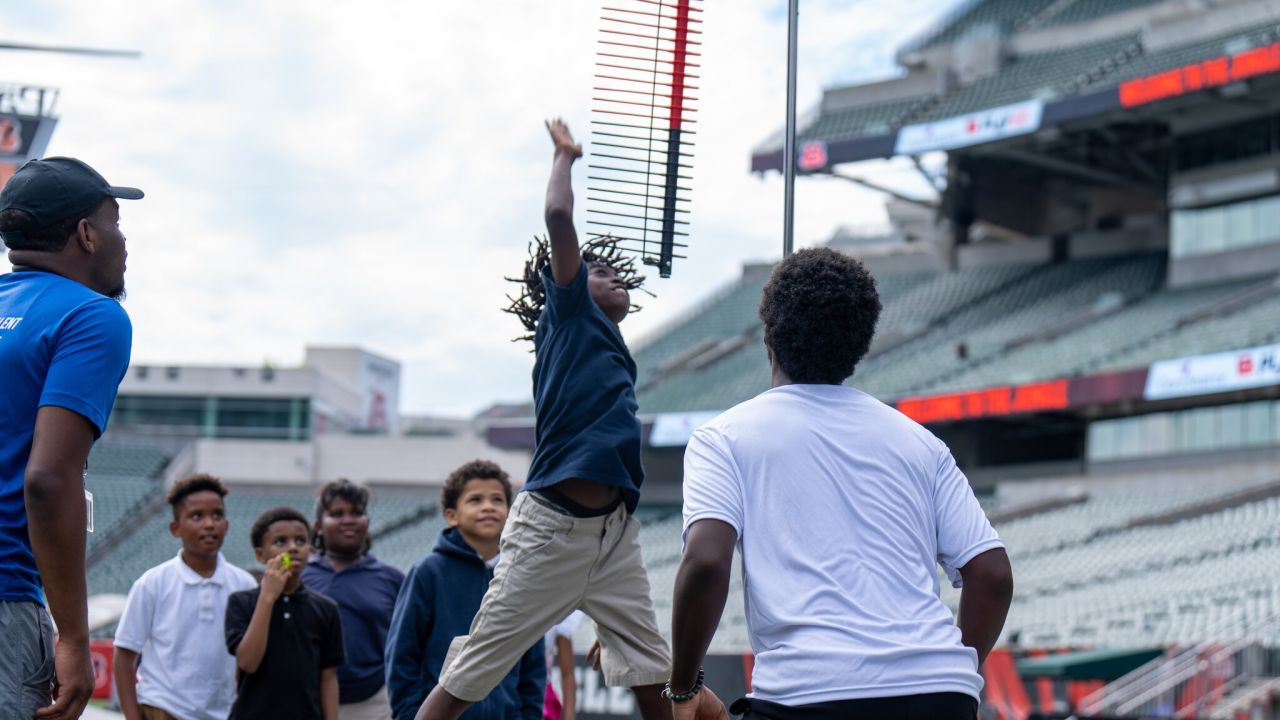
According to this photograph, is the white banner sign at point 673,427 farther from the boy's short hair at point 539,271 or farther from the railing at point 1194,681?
the boy's short hair at point 539,271

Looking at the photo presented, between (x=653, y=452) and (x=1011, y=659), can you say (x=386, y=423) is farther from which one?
(x=1011, y=659)

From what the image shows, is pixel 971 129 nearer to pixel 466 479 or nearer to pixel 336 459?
pixel 336 459

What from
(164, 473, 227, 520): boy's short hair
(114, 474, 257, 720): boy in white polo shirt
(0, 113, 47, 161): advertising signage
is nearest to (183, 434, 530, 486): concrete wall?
(0, 113, 47, 161): advertising signage

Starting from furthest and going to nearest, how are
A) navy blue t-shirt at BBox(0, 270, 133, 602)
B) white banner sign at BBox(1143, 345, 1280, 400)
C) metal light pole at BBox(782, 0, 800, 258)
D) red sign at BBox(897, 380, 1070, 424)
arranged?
red sign at BBox(897, 380, 1070, 424) → white banner sign at BBox(1143, 345, 1280, 400) → metal light pole at BBox(782, 0, 800, 258) → navy blue t-shirt at BBox(0, 270, 133, 602)

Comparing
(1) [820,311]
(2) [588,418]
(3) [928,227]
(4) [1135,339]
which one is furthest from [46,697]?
(3) [928,227]

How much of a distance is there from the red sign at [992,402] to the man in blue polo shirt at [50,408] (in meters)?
26.7

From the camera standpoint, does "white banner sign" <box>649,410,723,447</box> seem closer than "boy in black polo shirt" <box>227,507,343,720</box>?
No

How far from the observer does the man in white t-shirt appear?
3.38 m

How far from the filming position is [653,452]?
38.5 meters

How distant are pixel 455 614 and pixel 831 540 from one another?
2.88 metres

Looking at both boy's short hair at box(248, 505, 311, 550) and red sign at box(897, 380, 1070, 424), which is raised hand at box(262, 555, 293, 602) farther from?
red sign at box(897, 380, 1070, 424)

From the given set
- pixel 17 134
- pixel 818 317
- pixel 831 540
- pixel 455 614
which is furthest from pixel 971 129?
pixel 831 540

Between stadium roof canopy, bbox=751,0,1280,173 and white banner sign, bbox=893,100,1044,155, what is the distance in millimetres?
30

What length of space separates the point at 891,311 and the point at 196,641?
114 ft
